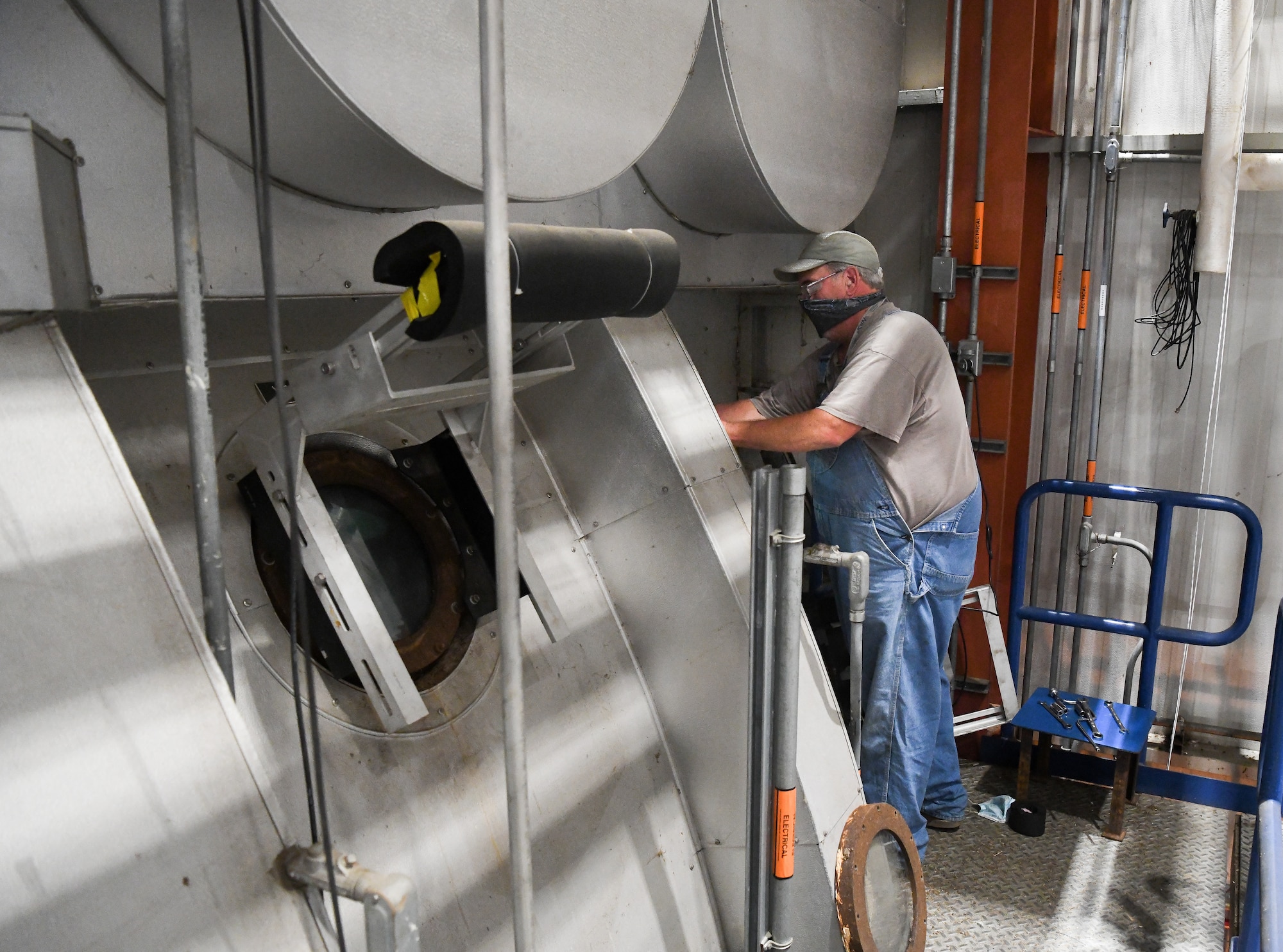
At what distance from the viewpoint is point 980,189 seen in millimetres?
3131

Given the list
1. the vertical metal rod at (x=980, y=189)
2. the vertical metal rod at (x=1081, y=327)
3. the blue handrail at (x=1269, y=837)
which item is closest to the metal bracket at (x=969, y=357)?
the vertical metal rod at (x=980, y=189)

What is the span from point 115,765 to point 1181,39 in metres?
3.60

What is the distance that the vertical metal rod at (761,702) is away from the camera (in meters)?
1.57

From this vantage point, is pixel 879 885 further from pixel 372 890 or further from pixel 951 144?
pixel 951 144

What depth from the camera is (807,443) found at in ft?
7.91

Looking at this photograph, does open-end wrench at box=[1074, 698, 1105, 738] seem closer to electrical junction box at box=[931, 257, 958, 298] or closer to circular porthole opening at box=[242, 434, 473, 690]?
electrical junction box at box=[931, 257, 958, 298]

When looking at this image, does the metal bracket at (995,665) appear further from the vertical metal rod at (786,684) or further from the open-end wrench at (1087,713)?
the vertical metal rod at (786,684)

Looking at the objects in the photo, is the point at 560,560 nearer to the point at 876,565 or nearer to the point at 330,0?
the point at 876,565

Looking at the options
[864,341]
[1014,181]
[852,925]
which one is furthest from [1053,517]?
[852,925]

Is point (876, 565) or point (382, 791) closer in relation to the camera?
point (382, 791)

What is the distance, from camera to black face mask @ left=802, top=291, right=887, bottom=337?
263 cm

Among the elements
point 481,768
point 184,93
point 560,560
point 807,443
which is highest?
point 184,93

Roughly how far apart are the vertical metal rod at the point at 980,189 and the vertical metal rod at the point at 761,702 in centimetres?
187

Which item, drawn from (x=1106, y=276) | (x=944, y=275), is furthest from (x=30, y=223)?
(x=1106, y=276)
